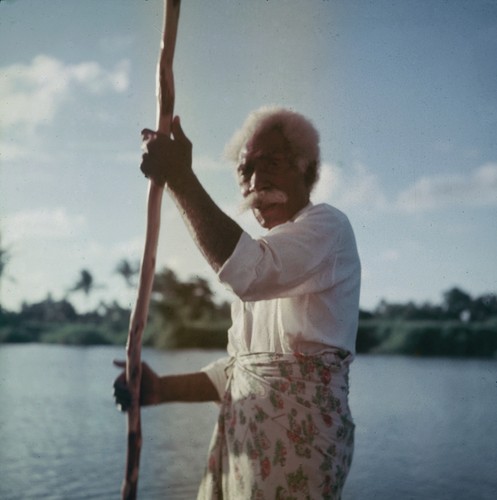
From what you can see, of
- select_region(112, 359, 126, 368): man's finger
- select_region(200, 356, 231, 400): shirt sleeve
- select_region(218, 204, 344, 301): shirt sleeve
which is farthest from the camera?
select_region(200, 356, 231, 400): shirt sleeve

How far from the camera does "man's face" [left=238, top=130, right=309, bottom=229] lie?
187cm

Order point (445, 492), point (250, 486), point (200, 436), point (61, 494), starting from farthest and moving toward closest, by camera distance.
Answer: point (200, 436) < point (445, 492) < point (61, 494) < point (250, 486)

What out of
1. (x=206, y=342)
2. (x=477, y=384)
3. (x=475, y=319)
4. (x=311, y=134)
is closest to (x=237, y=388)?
(x=311, y=134)

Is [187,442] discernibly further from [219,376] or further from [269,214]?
[269,214]

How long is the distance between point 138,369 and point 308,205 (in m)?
0.58

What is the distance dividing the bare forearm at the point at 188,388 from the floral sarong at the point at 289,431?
0.61 ft

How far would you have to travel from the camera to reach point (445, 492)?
10164 mm

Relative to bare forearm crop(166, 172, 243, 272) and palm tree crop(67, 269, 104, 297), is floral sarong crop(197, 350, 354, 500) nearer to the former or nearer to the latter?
bare forearm crop(166, 172, 243, 272)

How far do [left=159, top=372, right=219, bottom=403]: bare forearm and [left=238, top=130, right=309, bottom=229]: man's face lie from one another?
1.43 feet

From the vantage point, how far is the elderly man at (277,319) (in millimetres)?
1597

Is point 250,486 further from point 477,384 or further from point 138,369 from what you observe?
point 477,384

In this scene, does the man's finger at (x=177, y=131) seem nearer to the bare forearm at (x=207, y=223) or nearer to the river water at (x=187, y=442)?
the bare forearm at (x=207, y=223)

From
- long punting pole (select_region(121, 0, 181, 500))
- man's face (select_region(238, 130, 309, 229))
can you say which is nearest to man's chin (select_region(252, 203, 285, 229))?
man's face (select_region(238, 130, 309, 229))

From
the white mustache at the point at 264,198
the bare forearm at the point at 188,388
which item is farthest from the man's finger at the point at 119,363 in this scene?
the white mustache at the point at 264,198
